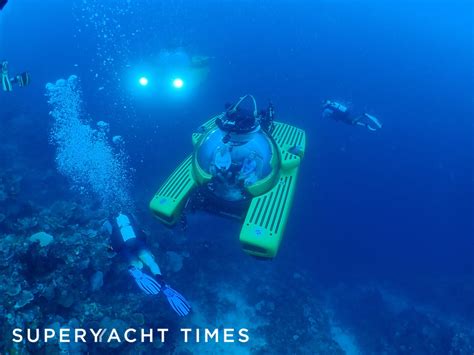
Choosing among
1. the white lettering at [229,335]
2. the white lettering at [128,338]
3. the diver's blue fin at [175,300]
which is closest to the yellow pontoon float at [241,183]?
the diver's blue fin at [175,300]

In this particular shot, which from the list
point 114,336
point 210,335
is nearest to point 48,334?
point 114,336

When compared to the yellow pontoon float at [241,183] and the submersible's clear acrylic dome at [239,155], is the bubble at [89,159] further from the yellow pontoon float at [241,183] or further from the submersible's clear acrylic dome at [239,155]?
the submersible's clear acrylic dome at [239,155]

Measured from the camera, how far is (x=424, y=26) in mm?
34531

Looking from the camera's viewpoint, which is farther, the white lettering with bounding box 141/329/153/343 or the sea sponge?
the white lettering with bounding box 141/329/153/343

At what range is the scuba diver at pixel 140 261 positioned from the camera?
6781 mm

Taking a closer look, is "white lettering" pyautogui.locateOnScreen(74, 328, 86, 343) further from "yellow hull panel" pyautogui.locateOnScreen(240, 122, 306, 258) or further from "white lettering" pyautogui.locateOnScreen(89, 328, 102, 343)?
"yellow hull panel" pyautogui.locateOnScreen(240, 122, 306, 258)

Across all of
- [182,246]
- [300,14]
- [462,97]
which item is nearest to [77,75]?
[182,246]

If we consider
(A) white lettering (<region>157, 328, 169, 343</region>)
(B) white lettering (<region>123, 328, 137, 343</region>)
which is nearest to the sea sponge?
(B) white lettering (<region>123, 328, 137, 343</region>)

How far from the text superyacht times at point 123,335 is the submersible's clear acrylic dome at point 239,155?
10.8ft

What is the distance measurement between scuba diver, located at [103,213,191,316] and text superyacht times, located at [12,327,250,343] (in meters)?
0.65

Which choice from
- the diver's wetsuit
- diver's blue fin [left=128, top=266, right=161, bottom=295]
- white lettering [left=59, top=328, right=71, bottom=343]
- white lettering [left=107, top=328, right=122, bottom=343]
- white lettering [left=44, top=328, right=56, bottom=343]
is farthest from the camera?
the diver's wetsuit

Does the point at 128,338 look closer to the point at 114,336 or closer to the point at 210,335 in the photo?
the point at 114,336

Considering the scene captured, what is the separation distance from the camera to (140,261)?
7102 millimetres

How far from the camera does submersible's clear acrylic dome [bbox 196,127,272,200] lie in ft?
20.6
